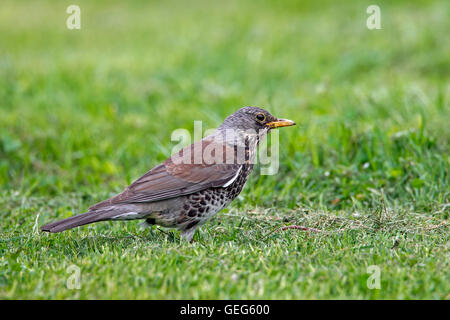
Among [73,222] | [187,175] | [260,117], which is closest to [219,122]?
[260,117]

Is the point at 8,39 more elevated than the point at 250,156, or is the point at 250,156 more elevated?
the point at 8,39

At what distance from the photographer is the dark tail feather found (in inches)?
163

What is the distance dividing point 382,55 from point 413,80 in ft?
3.25

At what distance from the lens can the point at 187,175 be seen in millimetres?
4684

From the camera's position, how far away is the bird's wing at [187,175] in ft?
15.0

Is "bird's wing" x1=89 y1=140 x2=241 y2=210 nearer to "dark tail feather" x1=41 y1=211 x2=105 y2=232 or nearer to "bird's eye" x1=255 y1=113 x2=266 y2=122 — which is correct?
"dark tail feather" x1=41 y1=211 x2=105 y2=232

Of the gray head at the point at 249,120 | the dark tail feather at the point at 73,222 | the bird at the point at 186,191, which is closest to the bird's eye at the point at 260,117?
the gray head at the point at 249,120

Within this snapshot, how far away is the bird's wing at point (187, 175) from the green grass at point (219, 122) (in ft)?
1.15

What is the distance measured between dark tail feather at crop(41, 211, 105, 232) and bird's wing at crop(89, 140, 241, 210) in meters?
0.14

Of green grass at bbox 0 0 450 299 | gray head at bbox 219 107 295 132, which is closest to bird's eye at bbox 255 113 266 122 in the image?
gray head at bbox 219 107 295 132

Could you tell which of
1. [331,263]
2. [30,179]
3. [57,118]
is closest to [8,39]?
[57,118]
